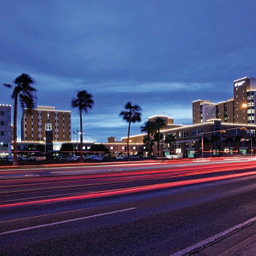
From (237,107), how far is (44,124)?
104648 mm

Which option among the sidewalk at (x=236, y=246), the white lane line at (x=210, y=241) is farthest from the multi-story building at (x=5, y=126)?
the sidewalk at (x=236, y=246)

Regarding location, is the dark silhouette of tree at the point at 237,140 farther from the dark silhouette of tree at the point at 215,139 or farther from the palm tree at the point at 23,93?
the palm tree at the point at 23,93

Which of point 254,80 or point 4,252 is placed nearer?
point 4,252

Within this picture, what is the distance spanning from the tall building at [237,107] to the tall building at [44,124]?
80.8 m

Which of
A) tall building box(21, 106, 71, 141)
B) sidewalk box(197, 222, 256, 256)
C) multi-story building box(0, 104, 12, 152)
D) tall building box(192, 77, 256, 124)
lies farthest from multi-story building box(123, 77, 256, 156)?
sidewalk box(197, 222, 256, 256)

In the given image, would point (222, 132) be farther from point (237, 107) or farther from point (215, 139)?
point (237, 107)

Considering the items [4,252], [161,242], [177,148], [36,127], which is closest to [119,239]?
[161,242]

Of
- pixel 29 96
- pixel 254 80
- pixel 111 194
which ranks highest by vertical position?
pixel 254 80

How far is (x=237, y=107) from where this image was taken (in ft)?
461

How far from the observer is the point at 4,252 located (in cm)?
511

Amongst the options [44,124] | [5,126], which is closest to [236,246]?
[5,126]

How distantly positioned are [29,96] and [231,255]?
3112 centimetres

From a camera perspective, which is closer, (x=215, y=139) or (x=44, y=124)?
(x=215, y=139)

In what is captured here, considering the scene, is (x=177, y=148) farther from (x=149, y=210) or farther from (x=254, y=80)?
(x=149, y=210)
